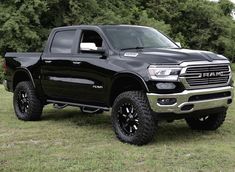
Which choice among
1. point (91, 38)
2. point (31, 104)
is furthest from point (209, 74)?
point (31, 104)

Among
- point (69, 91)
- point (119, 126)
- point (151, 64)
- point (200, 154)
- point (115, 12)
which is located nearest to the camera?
point (200, 154)

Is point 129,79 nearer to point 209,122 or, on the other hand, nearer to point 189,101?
point 189,101

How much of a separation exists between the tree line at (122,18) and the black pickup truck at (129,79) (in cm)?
2335

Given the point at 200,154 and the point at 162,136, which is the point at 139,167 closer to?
the point at 200,154

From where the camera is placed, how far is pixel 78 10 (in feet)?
111

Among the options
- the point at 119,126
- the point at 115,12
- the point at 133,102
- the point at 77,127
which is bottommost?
the point at 115,12

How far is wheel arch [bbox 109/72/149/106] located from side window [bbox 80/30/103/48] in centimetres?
91

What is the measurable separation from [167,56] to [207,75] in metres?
0.67

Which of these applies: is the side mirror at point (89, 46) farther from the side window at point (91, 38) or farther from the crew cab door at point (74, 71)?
the side window at point (91, 38)

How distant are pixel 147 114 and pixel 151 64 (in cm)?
72

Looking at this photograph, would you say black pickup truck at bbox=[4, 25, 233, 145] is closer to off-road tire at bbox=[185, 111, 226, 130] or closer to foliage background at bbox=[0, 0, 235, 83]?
off-road tire at bbox=[185, 111, 226, 130]

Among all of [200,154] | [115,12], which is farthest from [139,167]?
[115,12]

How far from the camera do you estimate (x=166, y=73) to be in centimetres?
721

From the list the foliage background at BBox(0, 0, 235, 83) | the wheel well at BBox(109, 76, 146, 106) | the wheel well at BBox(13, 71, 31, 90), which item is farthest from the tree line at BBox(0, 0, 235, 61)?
the wheel well at BBox(109, 76, 146, 106)
